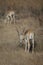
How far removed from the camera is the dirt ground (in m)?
1.82

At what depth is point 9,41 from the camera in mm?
1846

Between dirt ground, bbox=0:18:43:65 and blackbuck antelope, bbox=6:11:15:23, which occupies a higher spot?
blackbuck antelope, bbox=6:11:15:23

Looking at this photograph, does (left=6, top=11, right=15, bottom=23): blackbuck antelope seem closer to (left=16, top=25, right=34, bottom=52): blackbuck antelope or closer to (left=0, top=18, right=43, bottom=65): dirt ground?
(left=0, top=18, right=43, bottom=65): dirt ground

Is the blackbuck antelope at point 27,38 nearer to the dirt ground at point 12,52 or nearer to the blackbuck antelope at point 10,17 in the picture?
the dirt ground at point 12,52

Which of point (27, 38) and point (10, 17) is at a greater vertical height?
point (10, 17)

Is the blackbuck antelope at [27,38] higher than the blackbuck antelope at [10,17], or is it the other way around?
the blackbuck antelope at [10,17]

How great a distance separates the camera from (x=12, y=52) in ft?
6.01

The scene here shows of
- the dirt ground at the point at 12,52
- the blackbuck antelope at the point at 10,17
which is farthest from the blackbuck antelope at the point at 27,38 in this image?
the blackbuck antelope at the point at 10,17

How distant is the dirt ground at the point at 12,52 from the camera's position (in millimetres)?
1816

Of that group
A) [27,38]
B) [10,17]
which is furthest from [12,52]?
[10,17]

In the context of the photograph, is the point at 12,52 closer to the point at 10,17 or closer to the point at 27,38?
the point at 27,38

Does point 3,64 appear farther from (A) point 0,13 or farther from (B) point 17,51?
(A) point 0,13

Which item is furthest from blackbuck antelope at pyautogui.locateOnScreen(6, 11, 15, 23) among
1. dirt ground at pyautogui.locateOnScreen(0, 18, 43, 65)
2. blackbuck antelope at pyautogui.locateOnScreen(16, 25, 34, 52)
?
blackbuck antelope at pyautogui.locateOnScreen(16, 25, 34, 52)

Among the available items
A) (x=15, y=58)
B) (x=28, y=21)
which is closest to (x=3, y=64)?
(x=15, y=58)
